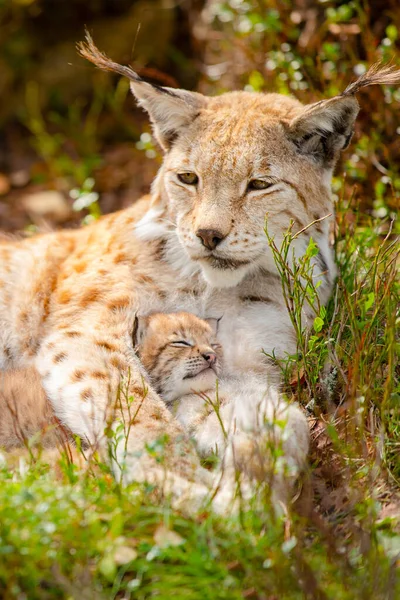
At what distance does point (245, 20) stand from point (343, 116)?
2.53 meters

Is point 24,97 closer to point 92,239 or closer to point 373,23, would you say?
point 373,23

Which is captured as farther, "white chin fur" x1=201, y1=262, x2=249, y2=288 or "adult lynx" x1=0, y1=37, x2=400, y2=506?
"white chin fur" x1=201, y1=262, x2=249, y2=288

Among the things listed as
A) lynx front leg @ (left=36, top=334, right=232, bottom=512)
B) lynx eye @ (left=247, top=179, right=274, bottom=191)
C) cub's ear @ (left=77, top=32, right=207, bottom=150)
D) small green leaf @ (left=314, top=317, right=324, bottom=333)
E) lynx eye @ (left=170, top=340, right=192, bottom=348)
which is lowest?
lynx front leg @ (left=36, top=334, right=232, bottom=512)

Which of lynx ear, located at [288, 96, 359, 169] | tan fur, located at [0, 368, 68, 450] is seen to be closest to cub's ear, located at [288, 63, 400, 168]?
lynx ear, located at [288, 96, 359, 169]

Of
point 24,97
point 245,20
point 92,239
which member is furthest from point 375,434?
point 24,97

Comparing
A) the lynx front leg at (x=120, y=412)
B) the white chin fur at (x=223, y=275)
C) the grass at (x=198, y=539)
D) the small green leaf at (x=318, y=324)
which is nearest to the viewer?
the grass at (x=198, y=539)

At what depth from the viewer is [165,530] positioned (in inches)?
95.2

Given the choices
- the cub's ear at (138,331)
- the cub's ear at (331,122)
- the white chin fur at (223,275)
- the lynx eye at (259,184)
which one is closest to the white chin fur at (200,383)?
the cub's ear at (138,331)

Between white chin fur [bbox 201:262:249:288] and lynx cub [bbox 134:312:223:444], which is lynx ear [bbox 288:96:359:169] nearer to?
white chin fur [bbox 201:262:249:288]

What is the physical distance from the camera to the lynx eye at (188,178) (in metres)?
3.73

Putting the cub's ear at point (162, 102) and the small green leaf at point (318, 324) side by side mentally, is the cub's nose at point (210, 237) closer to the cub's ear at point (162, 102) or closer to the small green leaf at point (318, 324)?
the small green leaf at point (318, 324)

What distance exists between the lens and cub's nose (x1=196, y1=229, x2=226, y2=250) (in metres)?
3.43

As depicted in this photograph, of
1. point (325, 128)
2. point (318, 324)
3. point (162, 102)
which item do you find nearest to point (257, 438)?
point (318, 324)

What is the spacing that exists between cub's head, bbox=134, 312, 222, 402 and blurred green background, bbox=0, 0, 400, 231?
59.0 inches
